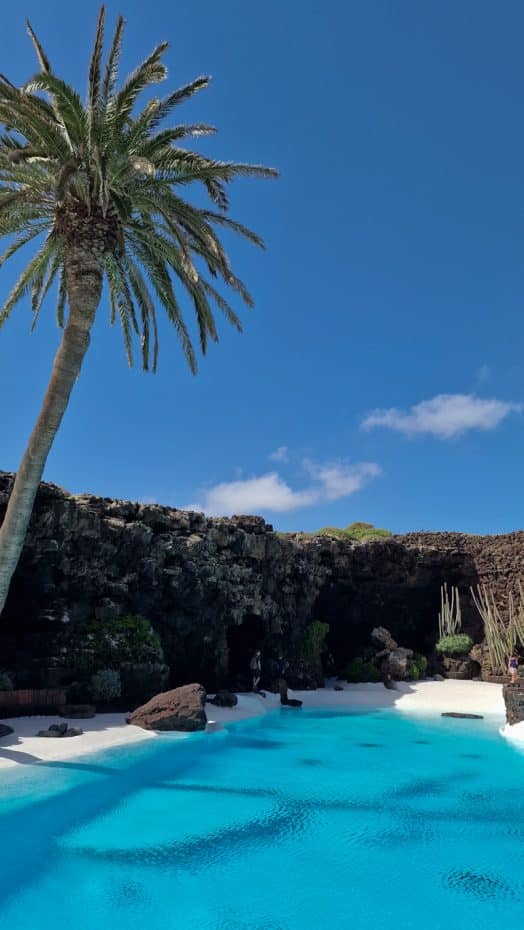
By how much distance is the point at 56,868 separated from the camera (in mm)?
8172

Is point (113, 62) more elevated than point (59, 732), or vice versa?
point (113, 62)

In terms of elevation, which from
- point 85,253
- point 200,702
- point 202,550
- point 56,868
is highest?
point 85,253

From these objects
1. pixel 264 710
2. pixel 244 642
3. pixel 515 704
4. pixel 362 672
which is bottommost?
pixel 264 710

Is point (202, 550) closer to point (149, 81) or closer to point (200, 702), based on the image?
point (200, 702)

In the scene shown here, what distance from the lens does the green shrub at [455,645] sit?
34.1m

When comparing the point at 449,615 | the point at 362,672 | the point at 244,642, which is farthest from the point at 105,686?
the point at 449,615

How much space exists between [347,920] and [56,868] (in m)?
4.02

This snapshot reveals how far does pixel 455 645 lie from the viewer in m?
34.1

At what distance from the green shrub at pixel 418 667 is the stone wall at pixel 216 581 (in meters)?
2.85

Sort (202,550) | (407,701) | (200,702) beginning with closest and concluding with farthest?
(200,702) < (202,550) < (407,701)

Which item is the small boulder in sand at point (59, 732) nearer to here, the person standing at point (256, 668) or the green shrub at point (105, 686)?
the green shrub at point (105, 686)

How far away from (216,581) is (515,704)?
38.2 feet

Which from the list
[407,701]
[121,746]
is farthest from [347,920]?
[407,701]

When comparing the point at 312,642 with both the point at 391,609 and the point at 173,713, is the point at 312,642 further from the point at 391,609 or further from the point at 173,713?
the point at 173,713
